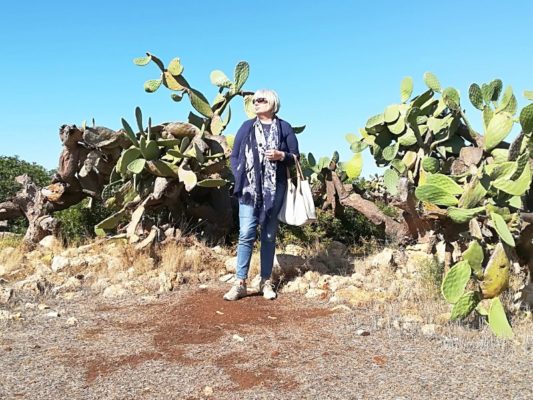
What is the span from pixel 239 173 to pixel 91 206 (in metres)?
3.68

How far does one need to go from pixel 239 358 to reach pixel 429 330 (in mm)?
1342

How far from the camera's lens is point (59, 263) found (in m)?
5.76

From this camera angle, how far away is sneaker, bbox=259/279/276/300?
15.8 feet

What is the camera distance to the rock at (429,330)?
12.5 feet

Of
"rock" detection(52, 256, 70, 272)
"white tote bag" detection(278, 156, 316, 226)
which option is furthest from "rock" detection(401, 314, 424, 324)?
"rock" detection(52, 256, 70, 272)

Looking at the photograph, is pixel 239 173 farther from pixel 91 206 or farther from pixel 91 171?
pixel 91 206

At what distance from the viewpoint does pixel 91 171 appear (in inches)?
287

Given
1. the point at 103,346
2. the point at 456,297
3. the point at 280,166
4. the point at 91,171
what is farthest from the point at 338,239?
the point at 103,346

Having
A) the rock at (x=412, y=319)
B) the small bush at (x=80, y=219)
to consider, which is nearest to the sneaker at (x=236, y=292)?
the rock at (x=412, y=319)

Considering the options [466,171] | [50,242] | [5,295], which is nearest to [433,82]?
[466,171]

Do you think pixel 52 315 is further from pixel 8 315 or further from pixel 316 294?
pixel 316 294

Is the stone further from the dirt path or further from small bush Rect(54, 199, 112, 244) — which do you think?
small bush Rect(54, 199, 112, 244)

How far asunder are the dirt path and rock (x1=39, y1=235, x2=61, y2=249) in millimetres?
2501

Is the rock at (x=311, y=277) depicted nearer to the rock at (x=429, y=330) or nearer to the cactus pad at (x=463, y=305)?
the rock at (x=429, y=330)
